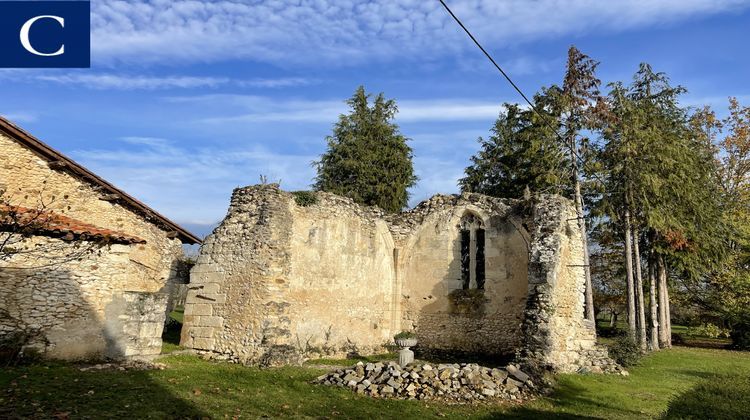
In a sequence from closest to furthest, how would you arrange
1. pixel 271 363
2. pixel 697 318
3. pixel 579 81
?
pixel 271 363, pixel 579 81, pixel 697 318

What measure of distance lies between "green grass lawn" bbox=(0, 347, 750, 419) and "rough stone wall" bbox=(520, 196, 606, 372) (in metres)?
1.43

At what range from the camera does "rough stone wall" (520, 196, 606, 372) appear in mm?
14578

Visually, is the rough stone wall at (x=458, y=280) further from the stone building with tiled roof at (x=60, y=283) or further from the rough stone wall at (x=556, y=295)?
the stone building with tiled roof at (x=60, y=283)

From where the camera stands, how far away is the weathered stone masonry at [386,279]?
48.1 ft

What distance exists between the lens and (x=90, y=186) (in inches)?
592

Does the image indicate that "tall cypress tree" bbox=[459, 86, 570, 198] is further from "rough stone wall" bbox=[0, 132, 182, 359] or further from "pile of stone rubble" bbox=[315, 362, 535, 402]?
"rough stone wall" bbox=[0, 132, 182, 359]

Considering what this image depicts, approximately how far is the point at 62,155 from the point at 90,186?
4.51 feet

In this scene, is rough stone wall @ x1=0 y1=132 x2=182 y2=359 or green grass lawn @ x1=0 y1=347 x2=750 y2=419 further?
rough stone wall @ x1=0 y1=132 x2=182 y2=359

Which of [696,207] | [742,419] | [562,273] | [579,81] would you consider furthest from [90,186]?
[696,207]

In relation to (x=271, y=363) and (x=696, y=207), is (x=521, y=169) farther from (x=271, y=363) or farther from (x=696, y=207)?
(x=271, y=363)

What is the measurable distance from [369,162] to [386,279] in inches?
506

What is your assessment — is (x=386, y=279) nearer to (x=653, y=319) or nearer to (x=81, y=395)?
(x=81, y=395)

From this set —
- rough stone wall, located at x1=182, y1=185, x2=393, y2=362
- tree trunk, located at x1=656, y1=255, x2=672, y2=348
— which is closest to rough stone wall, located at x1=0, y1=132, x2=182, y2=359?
rough stone wall, located at x1=182, y1=185, x2=393, y2=362

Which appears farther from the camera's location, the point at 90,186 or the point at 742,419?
the point at 90,186
